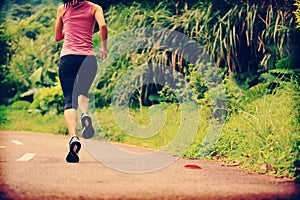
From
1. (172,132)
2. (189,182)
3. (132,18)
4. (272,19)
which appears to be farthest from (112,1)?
(189,182)

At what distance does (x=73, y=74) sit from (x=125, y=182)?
1570mm

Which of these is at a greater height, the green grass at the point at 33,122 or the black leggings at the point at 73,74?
the black leggings at the point at 73,74

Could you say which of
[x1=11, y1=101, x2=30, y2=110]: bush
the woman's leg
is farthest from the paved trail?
[x1=11, y1=101, x2=30, y2=110]: bush

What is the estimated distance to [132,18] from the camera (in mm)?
11484

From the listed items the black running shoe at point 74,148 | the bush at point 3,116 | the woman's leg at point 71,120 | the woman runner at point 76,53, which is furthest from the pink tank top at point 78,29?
the bush at point 3,116

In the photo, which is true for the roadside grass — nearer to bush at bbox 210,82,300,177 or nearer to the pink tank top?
bush at bbox 210,82,300,177

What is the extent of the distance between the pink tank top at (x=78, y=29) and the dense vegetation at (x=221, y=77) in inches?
66.1

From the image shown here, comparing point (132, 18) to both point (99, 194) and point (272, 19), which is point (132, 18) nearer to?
point (272, 19)

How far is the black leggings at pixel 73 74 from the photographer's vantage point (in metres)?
5.42

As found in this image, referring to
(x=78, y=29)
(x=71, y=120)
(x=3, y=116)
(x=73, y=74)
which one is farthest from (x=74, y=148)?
(x=3, y=116)

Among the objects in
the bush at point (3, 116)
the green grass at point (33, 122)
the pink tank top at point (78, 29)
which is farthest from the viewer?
the bush at point (3, 116)

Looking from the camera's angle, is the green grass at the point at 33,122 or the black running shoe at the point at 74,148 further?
the green grass at the point at 33,122

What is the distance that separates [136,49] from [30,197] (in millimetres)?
7693

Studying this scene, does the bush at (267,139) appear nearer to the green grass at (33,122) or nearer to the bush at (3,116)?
the green grass at (33,122)
